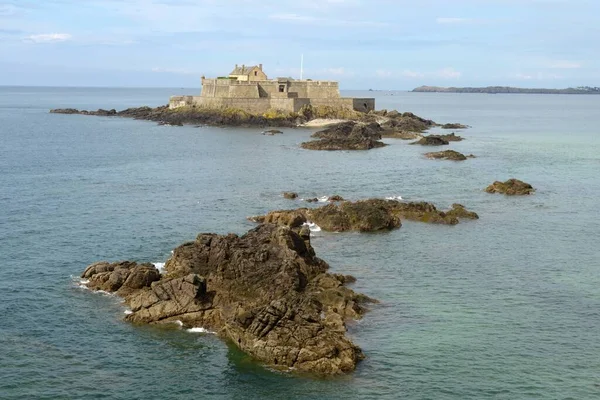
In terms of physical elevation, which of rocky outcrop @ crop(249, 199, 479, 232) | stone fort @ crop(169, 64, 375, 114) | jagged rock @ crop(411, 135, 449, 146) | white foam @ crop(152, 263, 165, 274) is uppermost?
stone fort @ crop(169, 64, 375, 114)

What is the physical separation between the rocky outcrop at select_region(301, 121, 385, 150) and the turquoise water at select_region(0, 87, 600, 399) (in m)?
12.5

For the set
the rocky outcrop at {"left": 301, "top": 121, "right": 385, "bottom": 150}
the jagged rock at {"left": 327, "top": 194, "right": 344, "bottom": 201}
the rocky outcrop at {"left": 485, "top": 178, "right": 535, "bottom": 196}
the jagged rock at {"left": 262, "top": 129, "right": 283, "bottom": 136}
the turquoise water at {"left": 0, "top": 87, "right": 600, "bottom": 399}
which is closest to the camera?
the turquoise water at {"left": 0, "top": 87, "right": 600, "bottom": 399}

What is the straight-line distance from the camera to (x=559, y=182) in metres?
63.5

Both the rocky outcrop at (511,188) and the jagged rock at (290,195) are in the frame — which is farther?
the rocky outcrop at (511,188)

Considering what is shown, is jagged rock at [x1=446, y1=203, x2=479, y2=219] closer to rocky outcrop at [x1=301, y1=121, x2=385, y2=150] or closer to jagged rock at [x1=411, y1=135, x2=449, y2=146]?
rocky outcrop at [x1=301, y1=121, x2=385, y2=150]

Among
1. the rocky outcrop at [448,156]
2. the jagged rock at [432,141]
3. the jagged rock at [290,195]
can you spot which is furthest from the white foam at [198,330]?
the jagged rock at [432,141]

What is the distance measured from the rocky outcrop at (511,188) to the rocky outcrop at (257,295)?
85.6 ft

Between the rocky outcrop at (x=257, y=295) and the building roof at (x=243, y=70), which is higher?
the building roof at (x=243, y=70)

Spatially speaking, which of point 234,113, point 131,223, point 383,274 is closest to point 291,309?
point 383,274

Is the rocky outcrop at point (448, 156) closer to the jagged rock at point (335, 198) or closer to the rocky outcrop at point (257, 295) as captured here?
the jagged rock at point (335, 198)

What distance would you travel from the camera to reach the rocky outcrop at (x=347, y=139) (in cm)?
8962

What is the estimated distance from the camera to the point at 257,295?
3031 cm

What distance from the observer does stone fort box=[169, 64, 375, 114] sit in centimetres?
→ 12288

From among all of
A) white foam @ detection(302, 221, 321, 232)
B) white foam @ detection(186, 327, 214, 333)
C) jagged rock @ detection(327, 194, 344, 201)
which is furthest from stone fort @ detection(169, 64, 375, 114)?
white foam @ detection(186, 327, 214, 333)
